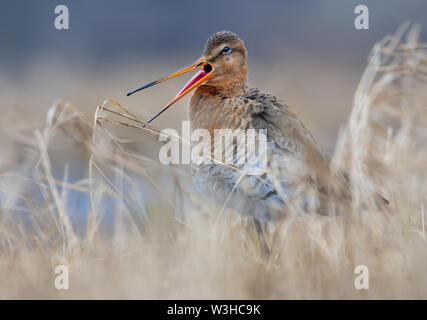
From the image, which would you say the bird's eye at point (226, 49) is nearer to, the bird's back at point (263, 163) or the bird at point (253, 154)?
the bird at point (253, 154)

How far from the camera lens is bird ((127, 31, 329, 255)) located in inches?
115

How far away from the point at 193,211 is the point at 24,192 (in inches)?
41.0

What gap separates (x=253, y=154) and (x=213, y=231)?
46cm

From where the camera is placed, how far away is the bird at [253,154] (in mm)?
2912

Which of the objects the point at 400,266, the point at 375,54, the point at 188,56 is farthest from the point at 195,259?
the point at 188,56

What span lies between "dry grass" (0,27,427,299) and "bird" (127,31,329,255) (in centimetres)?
14

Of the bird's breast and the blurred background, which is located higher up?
the blurred background

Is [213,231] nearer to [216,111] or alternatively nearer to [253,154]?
[253,154]

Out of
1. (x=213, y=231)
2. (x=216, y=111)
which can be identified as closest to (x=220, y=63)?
(x=216, y=111)

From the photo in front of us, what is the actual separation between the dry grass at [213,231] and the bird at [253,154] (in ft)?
0.45

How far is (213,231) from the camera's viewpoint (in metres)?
2.97

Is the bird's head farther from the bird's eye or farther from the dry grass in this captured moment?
the dry grass

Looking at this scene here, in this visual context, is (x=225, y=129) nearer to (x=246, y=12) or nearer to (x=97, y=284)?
(x=97, y=284)

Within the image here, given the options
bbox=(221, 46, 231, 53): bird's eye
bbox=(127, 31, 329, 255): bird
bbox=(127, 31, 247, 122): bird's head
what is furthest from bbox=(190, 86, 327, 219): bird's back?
bbox=(221, 46, 231, 53): bird's eye
